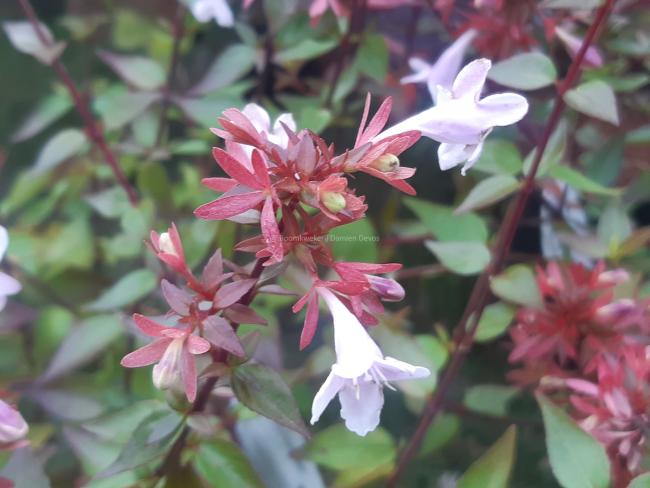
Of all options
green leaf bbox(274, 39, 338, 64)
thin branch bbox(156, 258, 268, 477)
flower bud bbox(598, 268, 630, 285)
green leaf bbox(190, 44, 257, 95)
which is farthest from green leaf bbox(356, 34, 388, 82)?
thin branch bbox(156, 258, 268, 477)

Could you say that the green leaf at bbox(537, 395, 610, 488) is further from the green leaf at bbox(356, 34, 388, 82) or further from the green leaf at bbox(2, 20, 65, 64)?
the green leaf at bbox(2, 20, 65, 64)

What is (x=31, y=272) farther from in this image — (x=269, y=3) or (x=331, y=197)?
(x=331, y=197)

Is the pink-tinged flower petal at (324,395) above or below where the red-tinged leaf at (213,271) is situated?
below

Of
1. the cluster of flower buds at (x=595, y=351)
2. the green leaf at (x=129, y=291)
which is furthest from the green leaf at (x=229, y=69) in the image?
the cluster of flower buds at (x=595, y=351)

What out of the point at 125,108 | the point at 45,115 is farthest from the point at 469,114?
the point at 45,115

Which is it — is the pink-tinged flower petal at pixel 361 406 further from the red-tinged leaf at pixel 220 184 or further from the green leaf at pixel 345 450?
the green leaf at pixel 345 450

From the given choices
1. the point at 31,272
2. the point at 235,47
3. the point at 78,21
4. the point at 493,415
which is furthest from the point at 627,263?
the point at 78,21

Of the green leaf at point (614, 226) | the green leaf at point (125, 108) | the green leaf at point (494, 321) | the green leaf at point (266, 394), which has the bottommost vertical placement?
the green leaf at point (494, 321)
